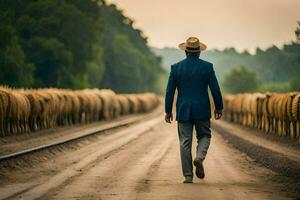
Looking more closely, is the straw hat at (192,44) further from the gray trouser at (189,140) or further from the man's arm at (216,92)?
the gray trouser at (189,140)

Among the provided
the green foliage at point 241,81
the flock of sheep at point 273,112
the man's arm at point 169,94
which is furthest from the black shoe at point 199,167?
the green foliage at point 241,81

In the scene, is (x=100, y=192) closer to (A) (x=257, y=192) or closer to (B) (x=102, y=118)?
(A) (x=257, y=192)

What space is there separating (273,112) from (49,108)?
10.7 metres

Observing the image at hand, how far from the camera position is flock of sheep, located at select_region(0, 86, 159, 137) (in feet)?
91.3

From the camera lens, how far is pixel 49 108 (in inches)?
1359

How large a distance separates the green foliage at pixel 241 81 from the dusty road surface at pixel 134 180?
167760 millimetres

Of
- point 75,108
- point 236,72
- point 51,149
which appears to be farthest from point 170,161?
point 236,72

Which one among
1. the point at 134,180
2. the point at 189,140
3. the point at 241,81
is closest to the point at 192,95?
the point at 189,140

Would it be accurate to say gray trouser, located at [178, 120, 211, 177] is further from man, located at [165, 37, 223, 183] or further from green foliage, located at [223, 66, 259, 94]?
green foliage, located at [223, 66, 259, 94]

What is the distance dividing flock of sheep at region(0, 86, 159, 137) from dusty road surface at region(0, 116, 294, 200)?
11.9 meters

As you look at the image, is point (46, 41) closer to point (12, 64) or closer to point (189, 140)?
point (12, 64)

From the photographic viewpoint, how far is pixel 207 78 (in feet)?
36.8

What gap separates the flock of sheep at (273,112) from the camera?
2938cm

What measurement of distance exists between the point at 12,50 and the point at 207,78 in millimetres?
Result: 47620
